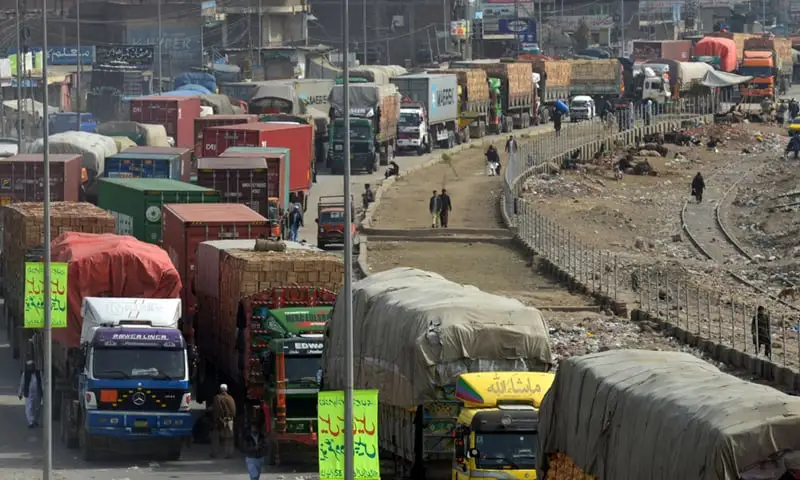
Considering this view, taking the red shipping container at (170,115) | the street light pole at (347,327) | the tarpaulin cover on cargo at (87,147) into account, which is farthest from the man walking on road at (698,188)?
the street light pole at (347,327)

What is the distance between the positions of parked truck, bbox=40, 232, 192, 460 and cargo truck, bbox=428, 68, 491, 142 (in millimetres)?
59231

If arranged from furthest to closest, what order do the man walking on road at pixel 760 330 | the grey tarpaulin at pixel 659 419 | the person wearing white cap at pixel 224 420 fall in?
1. the man walking on road at pixel 760 330
2. the person wearing white cap at pixel 224 420
3. the grey tarpaulin at pixel 659 419

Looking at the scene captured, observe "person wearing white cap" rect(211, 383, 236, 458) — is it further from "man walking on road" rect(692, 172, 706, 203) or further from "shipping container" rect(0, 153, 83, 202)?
"man walking on road" rect(692, 172, 706, 203)

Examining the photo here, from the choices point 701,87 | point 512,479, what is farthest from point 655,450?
point 701,87

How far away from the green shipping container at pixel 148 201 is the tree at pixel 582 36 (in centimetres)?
12165

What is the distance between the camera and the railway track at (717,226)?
5546 cm

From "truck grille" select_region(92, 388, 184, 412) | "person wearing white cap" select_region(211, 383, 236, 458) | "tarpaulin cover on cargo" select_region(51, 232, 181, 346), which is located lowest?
"person wearing white cap" select_region(211, 383, 236, 458)

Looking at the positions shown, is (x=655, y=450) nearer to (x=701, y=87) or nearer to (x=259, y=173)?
(x=259, y=173)

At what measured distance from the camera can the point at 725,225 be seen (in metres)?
66.5

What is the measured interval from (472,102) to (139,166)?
39.7 meters

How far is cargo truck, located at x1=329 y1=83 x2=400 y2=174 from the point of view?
72875 millimetres

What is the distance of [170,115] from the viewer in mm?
73750

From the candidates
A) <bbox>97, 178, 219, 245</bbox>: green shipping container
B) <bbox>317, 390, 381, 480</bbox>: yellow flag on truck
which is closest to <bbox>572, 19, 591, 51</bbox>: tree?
<bbox>97, 178, 219, 245</bbox>: green shipping container

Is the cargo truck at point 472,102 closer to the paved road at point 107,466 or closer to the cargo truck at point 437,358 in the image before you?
the paved road at point 107,466
